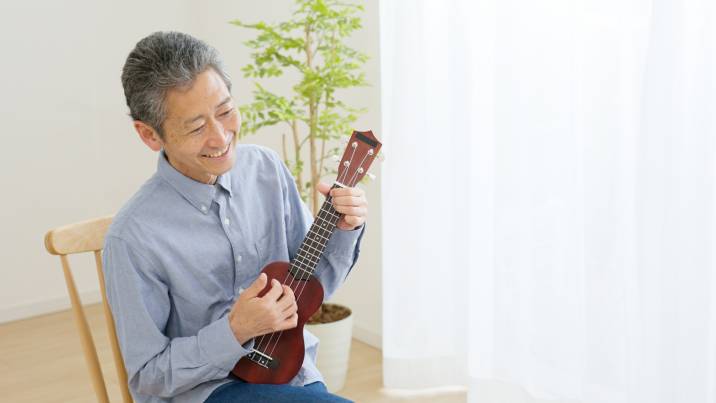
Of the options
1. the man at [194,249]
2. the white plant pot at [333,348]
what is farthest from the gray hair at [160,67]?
the white plant pot at [333,348]

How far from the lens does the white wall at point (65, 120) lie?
381 cm

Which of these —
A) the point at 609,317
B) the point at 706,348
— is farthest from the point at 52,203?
the point at 706,348

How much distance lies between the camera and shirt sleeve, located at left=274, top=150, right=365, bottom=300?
1.51 m

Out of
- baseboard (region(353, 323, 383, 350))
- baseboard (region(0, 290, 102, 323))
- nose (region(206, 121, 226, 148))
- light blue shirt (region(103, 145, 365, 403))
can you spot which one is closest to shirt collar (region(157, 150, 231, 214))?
light blue shirt (region(103, 145, 365, 403))

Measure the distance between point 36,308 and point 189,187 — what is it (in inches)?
112

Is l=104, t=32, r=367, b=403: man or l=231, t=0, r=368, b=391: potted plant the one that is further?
l=231, t=0, r=368, b=391: potted plant

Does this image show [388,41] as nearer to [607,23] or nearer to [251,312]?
[607,23]

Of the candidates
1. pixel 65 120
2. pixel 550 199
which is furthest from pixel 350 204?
pixel 65 120

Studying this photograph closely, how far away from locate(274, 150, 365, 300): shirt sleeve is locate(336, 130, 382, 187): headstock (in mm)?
101

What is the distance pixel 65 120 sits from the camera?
3.97 meters

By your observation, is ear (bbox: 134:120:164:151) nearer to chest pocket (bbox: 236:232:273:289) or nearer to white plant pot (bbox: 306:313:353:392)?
chest pocket (bbox: 236:232:273:289)

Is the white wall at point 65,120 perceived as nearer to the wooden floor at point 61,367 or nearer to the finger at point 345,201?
the wooden floor at point 61,367

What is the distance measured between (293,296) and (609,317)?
1.12 metres

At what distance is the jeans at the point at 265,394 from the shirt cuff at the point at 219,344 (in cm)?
9
